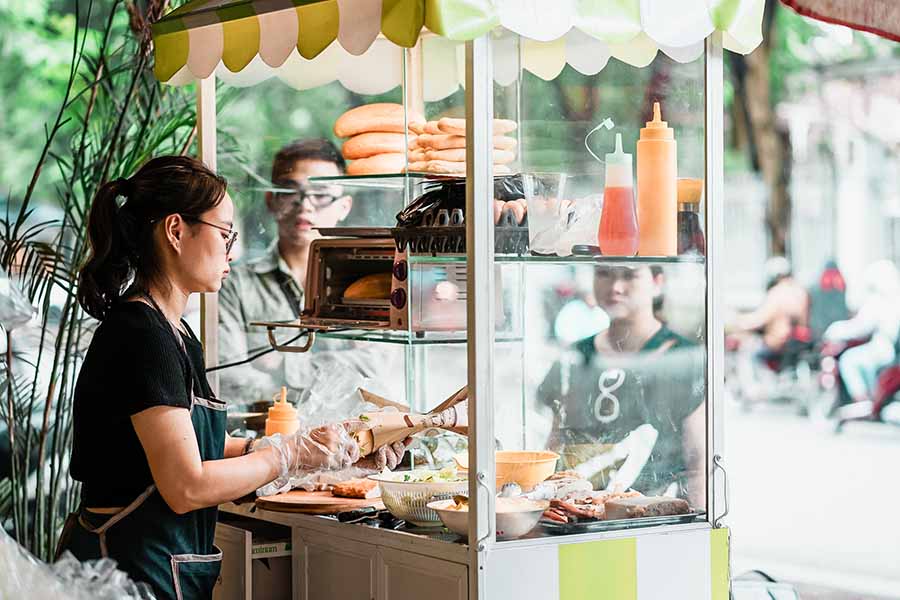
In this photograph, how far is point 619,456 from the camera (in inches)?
103

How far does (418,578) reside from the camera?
2.47 meters

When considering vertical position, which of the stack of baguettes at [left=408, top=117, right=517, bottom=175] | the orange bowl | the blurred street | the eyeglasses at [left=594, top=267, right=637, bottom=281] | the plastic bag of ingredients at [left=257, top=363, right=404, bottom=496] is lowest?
the blurred street

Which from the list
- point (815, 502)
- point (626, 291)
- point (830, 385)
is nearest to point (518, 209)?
point (626, 291)

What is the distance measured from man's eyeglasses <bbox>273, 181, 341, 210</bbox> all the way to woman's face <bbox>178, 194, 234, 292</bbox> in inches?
40.5

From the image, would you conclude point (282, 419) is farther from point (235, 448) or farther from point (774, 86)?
point (774, 86)

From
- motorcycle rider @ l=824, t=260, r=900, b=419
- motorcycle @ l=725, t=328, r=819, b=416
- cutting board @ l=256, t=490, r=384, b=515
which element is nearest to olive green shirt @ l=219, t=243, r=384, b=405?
cutting board @ l=256, t=490, r=384, b=515

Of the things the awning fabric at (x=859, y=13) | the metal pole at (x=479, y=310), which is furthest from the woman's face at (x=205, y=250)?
the awning fabric at (x=859, y=13)

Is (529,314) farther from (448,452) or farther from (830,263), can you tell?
(830,263)

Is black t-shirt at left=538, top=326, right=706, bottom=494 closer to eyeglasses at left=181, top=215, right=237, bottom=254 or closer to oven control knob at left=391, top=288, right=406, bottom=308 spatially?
oven control knob at left=391, top=288, right=406, bottom=308

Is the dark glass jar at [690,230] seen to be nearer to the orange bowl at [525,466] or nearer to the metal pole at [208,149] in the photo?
the orange bowl at [525,466]

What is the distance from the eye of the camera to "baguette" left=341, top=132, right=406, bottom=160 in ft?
10.1

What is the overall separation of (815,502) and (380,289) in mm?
6021

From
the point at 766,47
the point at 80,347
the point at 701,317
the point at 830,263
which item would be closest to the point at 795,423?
the point at 830,263

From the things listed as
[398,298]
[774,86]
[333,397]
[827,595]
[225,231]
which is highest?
[774,86]
